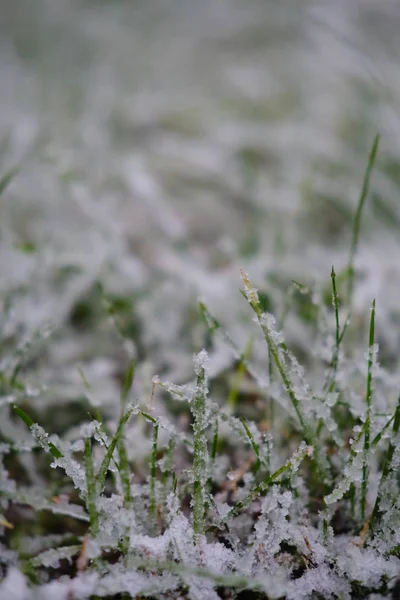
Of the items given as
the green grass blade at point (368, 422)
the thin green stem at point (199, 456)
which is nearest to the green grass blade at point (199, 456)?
the thin green stem at point (199, 456)

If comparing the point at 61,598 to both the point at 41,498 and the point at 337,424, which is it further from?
the point at 337,424

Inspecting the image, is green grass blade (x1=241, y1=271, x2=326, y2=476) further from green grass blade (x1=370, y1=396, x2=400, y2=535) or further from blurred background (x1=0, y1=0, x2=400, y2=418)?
blurred background (x1=0, y1=0, x2=400, y2=418)

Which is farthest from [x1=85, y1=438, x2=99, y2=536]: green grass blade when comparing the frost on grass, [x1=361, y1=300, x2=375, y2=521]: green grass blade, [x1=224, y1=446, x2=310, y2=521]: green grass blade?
[x1=361, y1=300, x2=375, y2=521]: green grass blade

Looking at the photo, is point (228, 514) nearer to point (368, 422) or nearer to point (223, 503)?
point (223, 503)

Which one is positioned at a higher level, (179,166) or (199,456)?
(179,166)

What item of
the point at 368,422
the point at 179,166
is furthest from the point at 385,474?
the point at 179,166

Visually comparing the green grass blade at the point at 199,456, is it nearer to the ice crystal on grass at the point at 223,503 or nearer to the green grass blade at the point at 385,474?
the ice crystal on grass at the point at 223,503

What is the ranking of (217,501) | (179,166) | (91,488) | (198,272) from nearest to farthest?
(91,488), (217,501), (198,272), (179,166)
